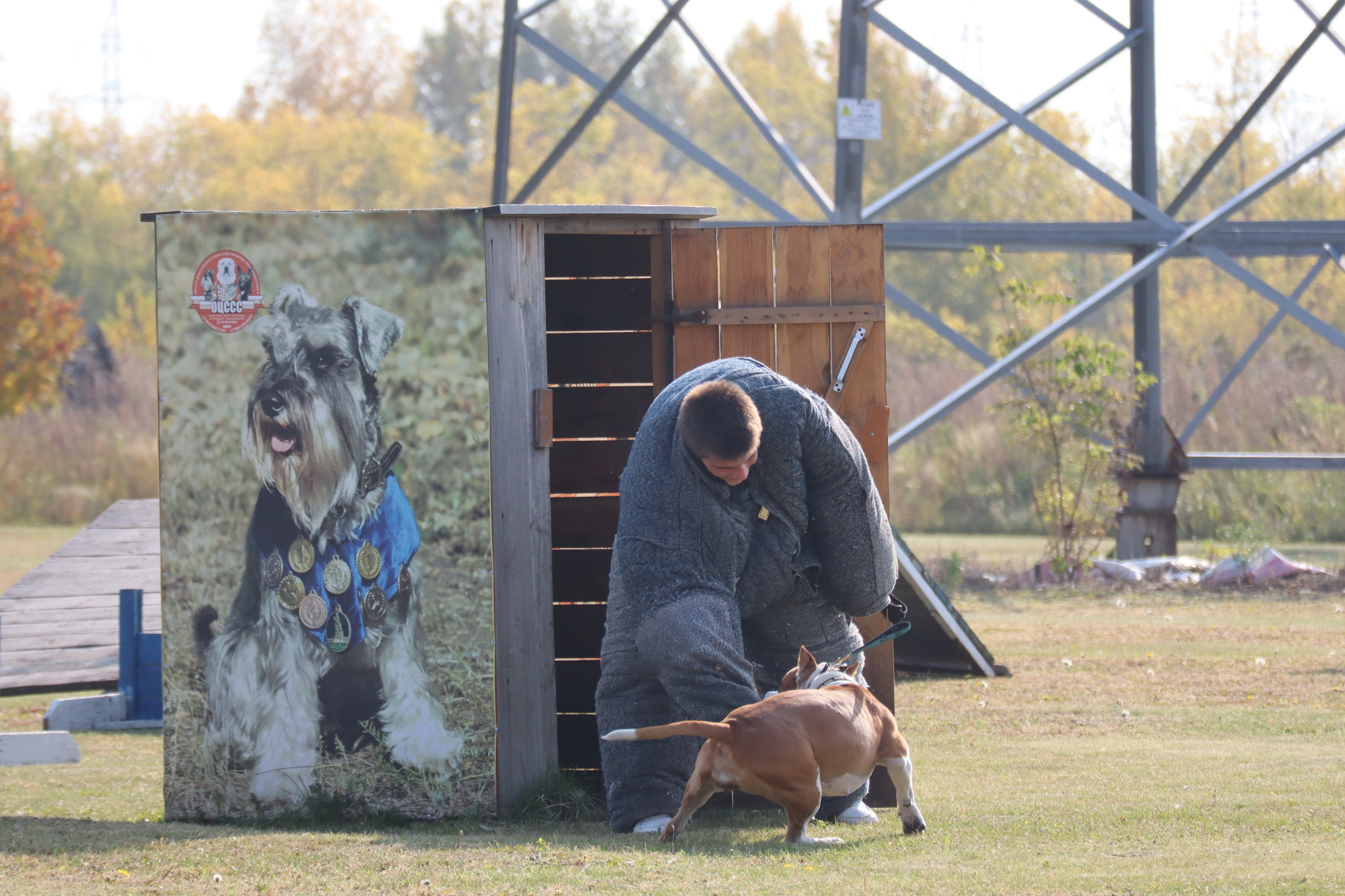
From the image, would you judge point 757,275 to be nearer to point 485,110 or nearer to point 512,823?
point 512,823

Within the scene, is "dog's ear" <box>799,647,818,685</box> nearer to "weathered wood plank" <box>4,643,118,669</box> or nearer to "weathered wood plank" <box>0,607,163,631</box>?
"weathered wood plank" <box>0,607,163,631</box>

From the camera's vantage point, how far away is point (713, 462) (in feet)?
15.4

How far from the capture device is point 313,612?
5.44 m

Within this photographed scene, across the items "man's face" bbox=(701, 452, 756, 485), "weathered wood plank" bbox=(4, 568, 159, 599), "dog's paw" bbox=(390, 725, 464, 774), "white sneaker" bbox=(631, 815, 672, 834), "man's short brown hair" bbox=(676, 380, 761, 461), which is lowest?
"white sneaker" bbox=(631, 815, 672, 834)

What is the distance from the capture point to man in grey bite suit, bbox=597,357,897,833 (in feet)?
15.5

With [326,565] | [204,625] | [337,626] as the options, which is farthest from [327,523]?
[204,625]

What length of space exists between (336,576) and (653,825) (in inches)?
58.3

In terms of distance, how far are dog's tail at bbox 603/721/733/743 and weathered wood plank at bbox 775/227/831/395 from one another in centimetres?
180

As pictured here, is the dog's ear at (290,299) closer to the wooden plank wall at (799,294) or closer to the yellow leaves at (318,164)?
the wooden plank wall at (799,294)

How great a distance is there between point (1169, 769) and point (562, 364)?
311 cm

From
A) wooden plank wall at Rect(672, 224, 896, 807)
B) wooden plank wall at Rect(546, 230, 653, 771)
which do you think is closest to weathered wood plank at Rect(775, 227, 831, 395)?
wooden plank wall at Rect(672, 224, 896, 807)

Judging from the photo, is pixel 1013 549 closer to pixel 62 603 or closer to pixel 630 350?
pixel 62 603

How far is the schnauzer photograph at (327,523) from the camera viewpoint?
5434 mm

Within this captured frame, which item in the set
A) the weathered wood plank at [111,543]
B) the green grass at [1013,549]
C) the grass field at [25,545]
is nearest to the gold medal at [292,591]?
the weathered wood plank at [111,543]
